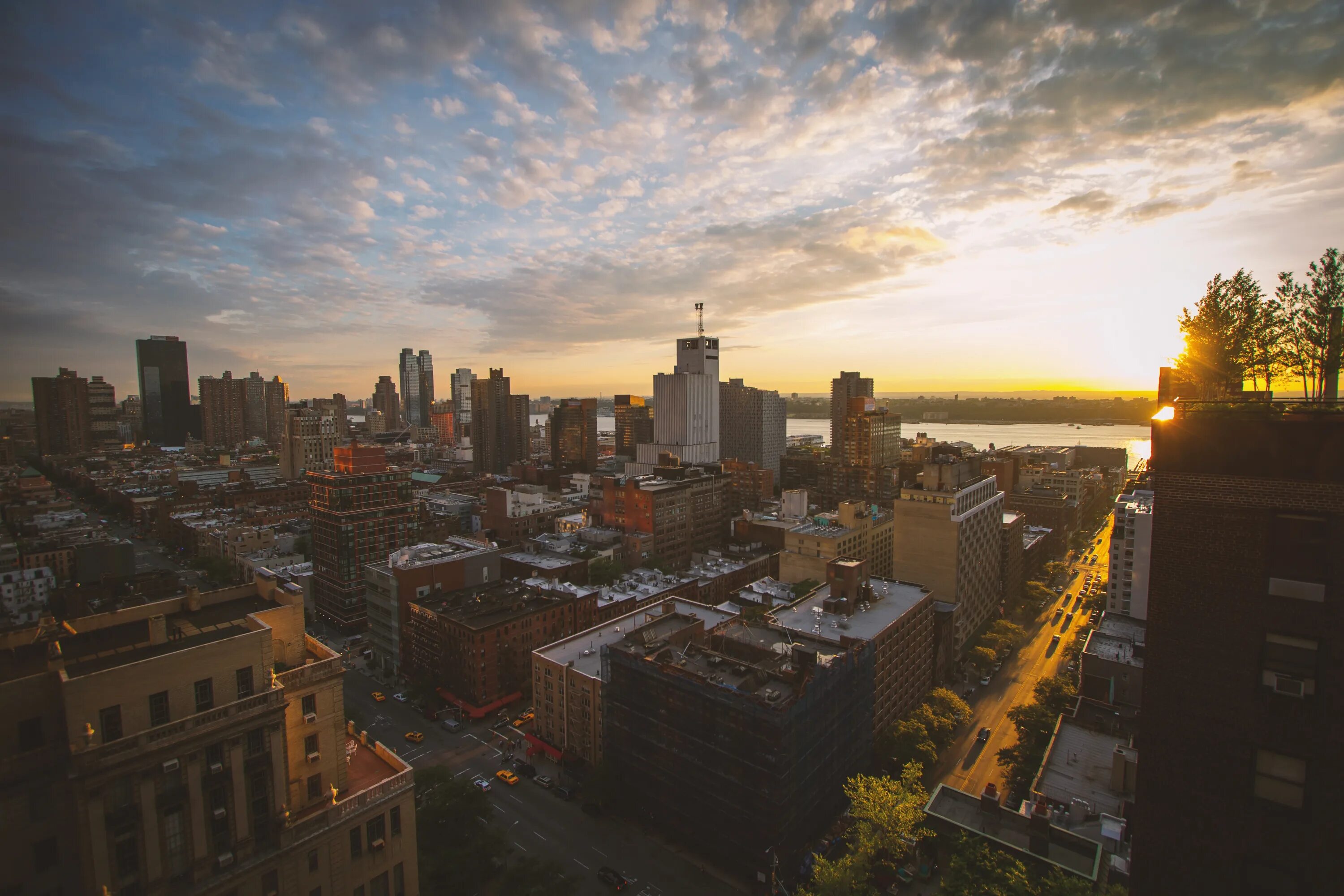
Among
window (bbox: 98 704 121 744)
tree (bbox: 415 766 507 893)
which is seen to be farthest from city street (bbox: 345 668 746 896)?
window (bbox: 98 704 121 744)

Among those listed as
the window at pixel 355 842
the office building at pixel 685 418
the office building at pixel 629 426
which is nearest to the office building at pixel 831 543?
the window at pixel 355 842

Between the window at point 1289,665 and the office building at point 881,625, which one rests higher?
the window at point 1289,665

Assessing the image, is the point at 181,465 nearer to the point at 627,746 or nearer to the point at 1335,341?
the point at 627,746

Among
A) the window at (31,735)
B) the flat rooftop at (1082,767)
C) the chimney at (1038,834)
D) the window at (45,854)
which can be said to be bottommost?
the flat rooftop at (1082,767)

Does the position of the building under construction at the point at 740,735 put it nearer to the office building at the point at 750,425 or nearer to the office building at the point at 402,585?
the office building at the point at 402,585

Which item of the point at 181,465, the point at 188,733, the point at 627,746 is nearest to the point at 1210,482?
the point at 188,733

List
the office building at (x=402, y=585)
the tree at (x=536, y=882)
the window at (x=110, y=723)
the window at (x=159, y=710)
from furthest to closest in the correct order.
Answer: the office building at (x=402, y=585)
the tree at (x=536, y=882)
the window at (x=159, y=710)
the window at (x=110, y=723)

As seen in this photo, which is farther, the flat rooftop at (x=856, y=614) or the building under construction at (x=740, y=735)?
the flat rooftop at (x=856, y=614)
